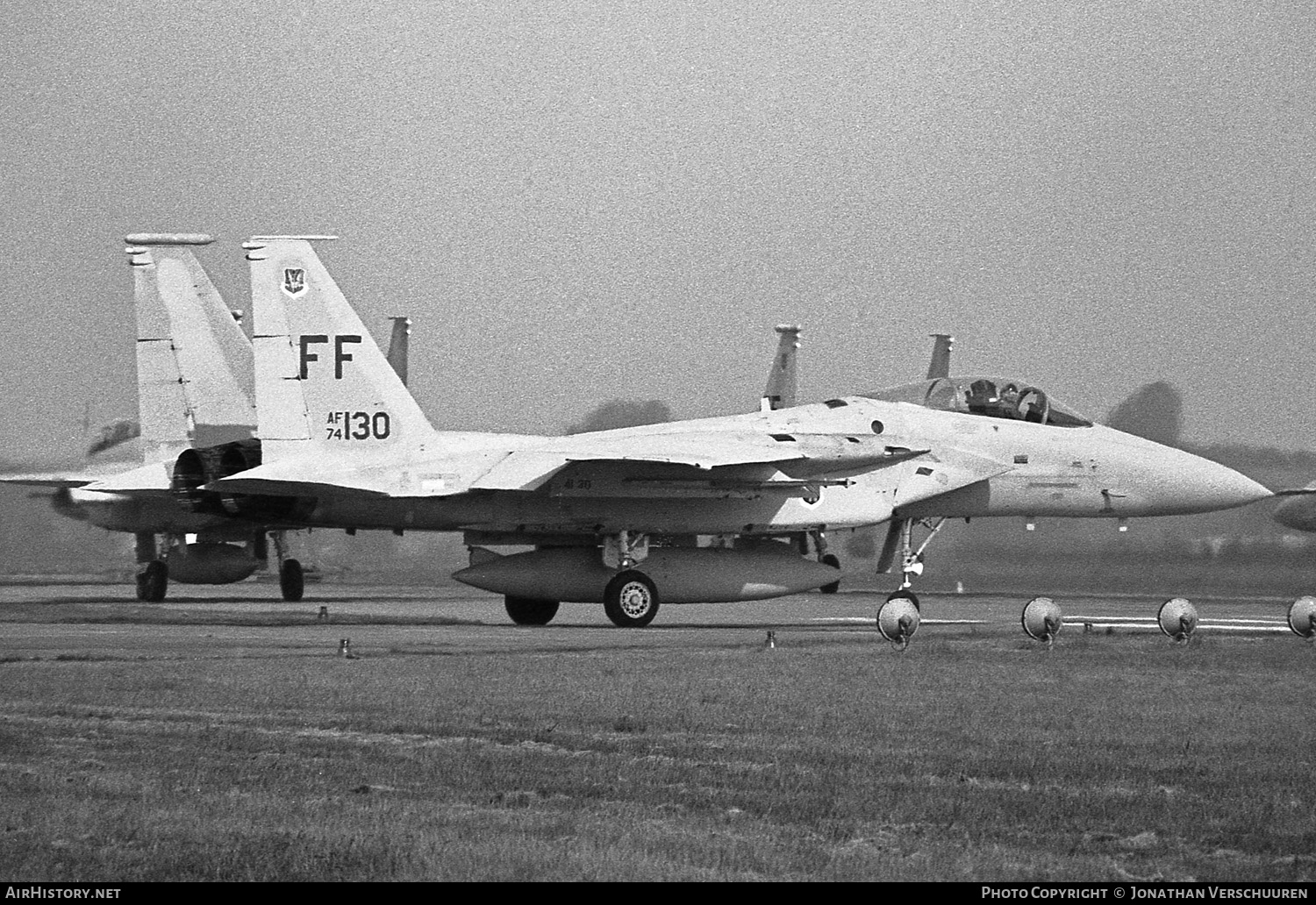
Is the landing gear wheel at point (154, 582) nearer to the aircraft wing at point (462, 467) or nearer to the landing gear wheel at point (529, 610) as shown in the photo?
the aircraft wing at point (462, 467)

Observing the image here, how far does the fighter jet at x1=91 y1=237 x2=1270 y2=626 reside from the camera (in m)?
23.1

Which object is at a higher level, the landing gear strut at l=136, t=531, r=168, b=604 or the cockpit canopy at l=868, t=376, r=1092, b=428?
the cockpit canopy at l=868, t=376, r=1092, b=428

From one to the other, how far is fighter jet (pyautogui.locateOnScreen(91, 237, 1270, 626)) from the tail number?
0.02 m

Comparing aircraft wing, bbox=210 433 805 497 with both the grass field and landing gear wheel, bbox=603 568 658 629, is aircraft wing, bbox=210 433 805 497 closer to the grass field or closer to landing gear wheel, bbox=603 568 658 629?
landing gear wheel, bbox=603 568 658 629

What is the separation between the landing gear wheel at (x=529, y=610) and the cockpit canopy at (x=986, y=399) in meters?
5.62

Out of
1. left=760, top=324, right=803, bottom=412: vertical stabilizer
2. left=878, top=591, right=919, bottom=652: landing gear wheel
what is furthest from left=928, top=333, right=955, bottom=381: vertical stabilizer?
left=878, top=591, right=919, bottom=652: landing gear wheel

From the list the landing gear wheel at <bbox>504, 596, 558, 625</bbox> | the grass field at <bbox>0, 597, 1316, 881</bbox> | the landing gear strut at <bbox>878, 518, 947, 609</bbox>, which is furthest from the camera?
the landing gear strut at <bbox>878, 518, 947, 609</bbox>

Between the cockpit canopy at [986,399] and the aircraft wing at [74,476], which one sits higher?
the cockpit canopy at [986,399]

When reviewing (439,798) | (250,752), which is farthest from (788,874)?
(250,752)

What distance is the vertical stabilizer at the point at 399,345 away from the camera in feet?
114

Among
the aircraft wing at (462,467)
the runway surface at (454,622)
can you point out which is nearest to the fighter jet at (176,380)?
the runway surface at (454,622)

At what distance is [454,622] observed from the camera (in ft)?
78.4

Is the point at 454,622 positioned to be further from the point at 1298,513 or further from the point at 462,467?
the point at 1298,513

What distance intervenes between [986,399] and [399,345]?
43.3ft
